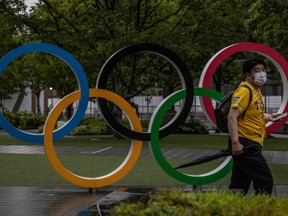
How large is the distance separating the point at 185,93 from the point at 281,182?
9.74ft

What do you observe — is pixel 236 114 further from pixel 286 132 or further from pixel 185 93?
pixel 286 132

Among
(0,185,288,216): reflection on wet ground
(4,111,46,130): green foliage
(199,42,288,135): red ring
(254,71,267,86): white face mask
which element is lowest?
(0,185,288,216): reflection on wet ground

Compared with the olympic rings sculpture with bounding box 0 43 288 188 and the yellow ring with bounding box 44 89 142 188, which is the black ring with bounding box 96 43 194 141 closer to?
the olympic rings sculpture with bounding box 0 43 288 188

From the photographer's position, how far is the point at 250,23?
20188 mm

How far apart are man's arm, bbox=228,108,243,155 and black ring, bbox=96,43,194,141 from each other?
2.94m

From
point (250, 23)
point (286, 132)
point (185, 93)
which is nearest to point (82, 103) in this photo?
point (185, 93)

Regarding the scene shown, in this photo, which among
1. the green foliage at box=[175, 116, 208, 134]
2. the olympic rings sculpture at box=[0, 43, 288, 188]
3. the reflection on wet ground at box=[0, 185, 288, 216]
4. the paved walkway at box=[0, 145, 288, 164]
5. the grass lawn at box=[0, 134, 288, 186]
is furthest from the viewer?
the green foliage at box=[175, 116, 208, 134]

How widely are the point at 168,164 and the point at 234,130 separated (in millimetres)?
2843

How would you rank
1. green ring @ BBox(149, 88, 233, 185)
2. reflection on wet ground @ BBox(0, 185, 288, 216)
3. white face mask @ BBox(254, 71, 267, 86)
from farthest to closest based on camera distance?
1. green ring @ BBox(149, 88, 233, 185)
2. white face mask @ BBox(254, 71, 267, 86)
3. reflection on wet ground @ BBox(0, 185, 288, 216)

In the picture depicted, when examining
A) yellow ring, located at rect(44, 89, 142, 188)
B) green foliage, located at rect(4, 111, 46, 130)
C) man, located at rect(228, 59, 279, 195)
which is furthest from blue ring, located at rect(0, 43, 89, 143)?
green foliage, located at rect(4, 111, 46, 130)

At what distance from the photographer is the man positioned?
7562 mm

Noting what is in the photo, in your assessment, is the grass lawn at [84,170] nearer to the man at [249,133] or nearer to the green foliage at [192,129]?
the man at [249,133]

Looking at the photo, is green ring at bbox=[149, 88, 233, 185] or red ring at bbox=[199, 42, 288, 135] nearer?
green ring at bbox=[149, 88, 233, 185]

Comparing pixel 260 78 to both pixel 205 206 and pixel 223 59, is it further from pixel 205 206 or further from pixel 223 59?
pixel 205 206
